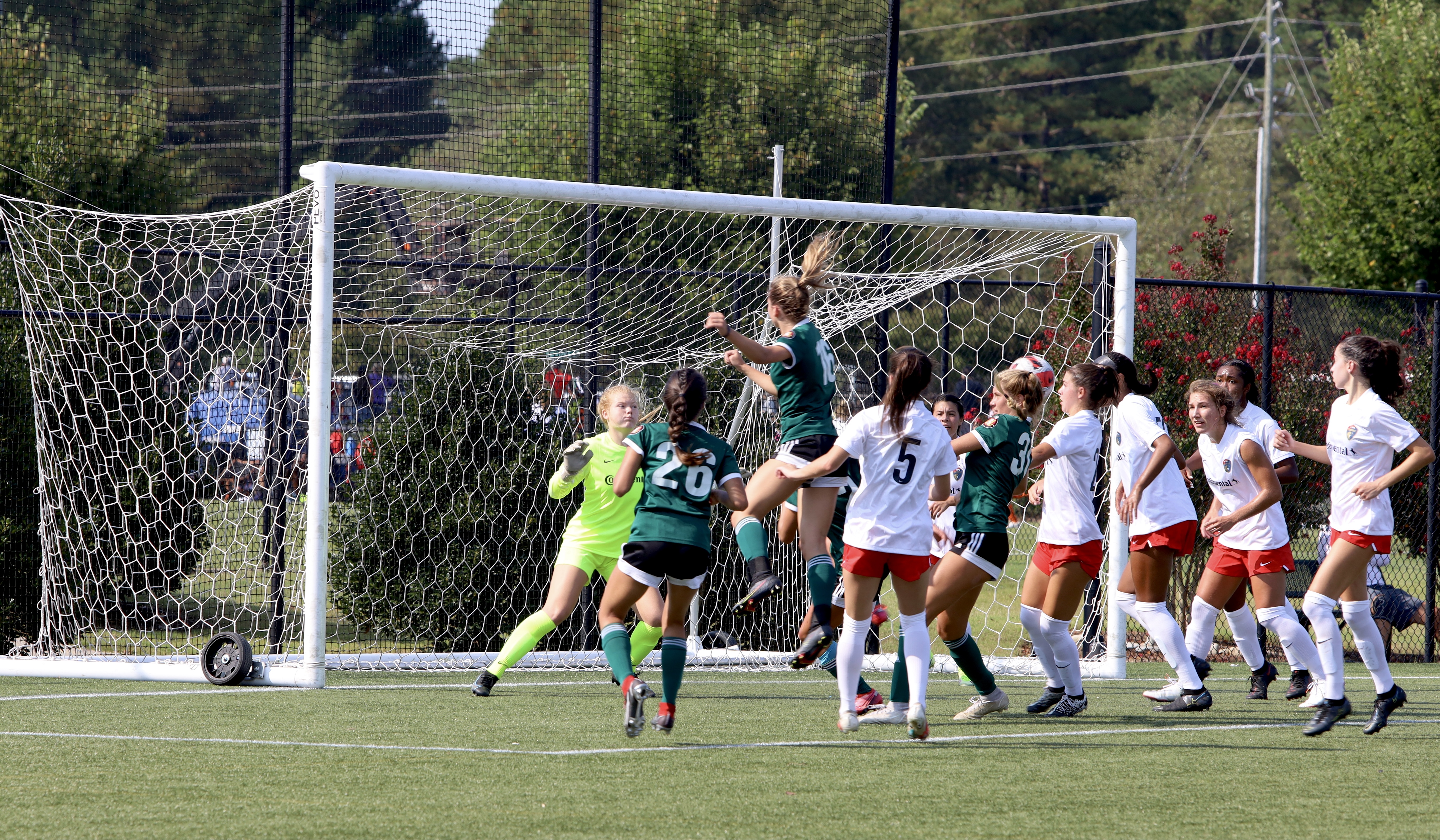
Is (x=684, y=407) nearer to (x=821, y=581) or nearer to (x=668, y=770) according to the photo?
(x=821, y=581)

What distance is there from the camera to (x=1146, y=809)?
4.46 meters

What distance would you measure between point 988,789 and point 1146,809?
0.52 meters

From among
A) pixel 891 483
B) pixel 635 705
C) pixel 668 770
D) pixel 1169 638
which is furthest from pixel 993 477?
pixel 668 770

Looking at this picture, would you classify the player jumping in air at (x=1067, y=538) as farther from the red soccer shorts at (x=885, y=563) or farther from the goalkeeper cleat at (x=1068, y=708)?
the red soccer shorts at (x=885, y=563)

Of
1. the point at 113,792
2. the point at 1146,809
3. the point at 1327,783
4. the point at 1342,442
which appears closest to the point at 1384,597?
the point at 1342,442

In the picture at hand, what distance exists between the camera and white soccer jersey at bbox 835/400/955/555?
5.62 meters

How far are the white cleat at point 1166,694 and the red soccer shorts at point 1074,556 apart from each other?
2.72ft

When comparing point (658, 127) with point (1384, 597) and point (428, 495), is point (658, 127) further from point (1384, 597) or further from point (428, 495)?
point (1384, 597)

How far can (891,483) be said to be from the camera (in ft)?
18.5

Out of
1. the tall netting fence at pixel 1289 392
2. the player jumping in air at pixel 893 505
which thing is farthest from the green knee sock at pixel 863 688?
the tall netting fence at pixel 1289 392

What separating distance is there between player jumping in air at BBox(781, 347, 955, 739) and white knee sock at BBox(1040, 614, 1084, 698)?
118 centimetres

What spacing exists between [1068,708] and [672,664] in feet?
7.11

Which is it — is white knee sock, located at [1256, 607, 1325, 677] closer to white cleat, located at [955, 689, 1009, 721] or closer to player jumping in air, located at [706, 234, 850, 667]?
white cleat, located at [955, 689, 1009, 721]

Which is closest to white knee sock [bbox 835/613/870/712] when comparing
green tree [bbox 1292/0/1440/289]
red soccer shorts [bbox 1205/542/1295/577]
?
red soccer shorts [bbox 1205/542/1295/577]
